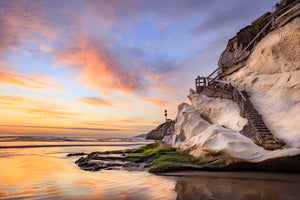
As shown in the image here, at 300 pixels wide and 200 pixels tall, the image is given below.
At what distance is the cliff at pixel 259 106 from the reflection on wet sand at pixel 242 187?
1378 mm

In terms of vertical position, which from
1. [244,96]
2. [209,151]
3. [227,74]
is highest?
[227,74]

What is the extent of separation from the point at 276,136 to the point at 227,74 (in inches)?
407

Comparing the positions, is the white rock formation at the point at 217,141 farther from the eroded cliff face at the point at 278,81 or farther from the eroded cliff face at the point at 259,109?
the eroded cliff face at the point at 278,81

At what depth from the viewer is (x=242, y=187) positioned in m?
6.41

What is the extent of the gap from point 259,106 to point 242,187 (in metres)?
8.60

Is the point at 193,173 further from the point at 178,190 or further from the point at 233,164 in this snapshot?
the point at 178,190

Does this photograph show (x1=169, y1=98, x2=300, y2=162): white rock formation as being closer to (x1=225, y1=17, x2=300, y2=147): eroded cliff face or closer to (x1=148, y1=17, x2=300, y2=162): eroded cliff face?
(x1=148, y1=17, x2=300, y2=162): eroded cliff face

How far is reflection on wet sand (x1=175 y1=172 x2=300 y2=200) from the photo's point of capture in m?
5.49

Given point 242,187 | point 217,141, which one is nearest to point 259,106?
point 217,141

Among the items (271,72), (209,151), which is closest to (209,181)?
(209,151)

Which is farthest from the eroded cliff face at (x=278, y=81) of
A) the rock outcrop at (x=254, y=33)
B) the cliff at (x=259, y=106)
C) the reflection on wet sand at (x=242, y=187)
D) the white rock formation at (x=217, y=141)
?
the reflection on wet sand at (x=242, y=187)

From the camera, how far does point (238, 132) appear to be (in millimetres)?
12062

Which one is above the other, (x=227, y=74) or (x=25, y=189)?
(x=227, y=74)

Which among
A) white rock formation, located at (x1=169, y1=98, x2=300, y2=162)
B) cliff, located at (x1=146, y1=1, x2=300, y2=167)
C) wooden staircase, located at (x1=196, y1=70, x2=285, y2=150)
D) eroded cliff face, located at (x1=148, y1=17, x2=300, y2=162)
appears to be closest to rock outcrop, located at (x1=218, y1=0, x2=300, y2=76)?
cliff, located at (x1=146, y1=1, x2=300, y2=167)
